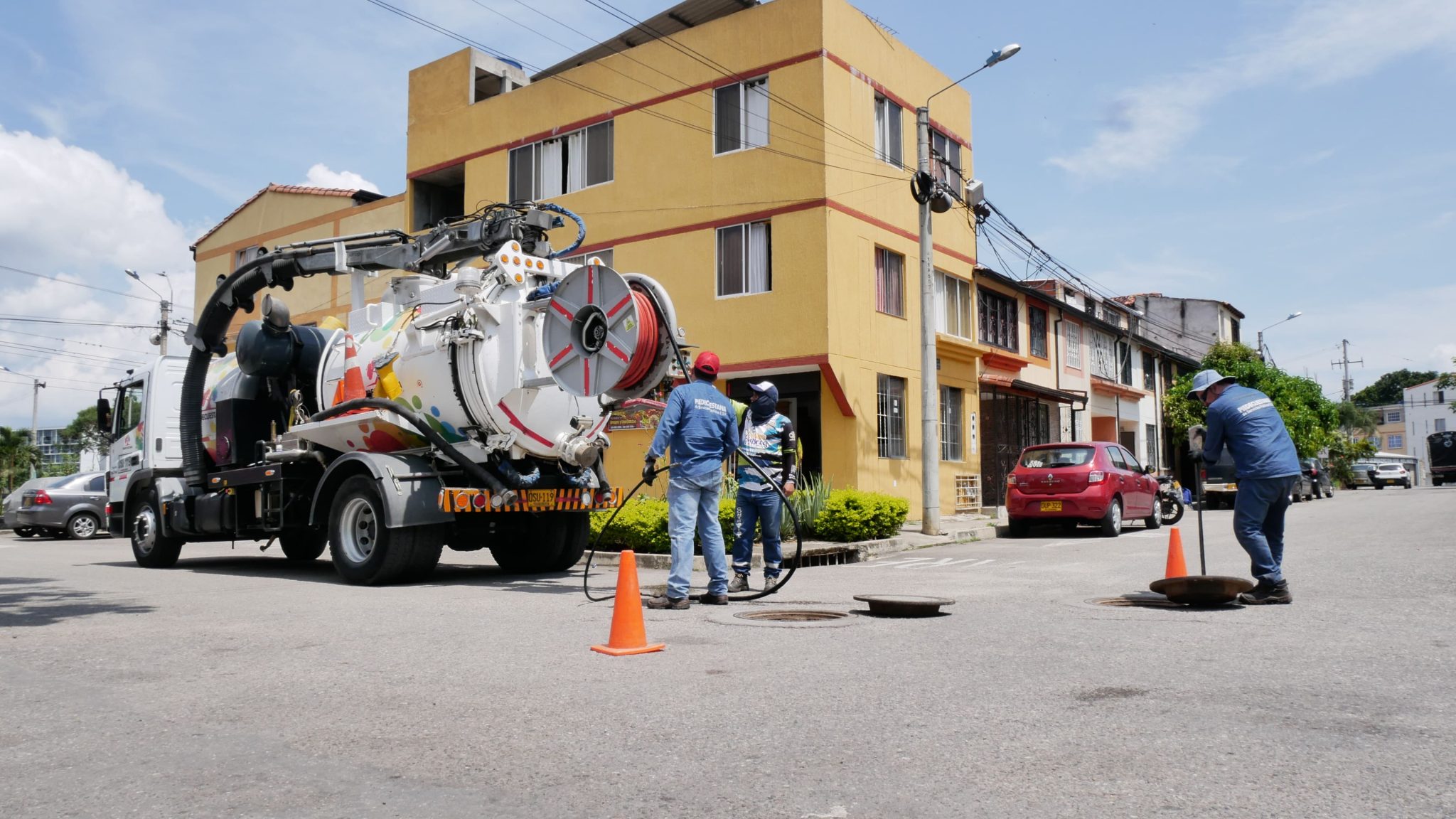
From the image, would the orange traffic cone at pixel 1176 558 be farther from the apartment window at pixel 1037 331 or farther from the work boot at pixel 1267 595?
the apartment window at pixel 1037 331

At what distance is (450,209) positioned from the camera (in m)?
28.5

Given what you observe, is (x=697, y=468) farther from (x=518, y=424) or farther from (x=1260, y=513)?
(x=1260, y=513)

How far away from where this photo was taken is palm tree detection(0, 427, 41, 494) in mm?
42844

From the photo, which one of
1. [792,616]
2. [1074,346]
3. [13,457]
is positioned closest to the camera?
[792,616]

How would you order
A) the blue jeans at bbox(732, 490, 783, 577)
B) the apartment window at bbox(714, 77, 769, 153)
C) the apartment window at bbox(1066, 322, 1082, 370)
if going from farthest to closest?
the apartment window at bbox(1066, 322, 1082, 370) → the apartment window at bbox(714, 77, 769, 153) → the blue jeans at bbox(732, 490, 783, 577)

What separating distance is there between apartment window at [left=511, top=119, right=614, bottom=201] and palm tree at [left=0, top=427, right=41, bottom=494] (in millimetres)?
29768

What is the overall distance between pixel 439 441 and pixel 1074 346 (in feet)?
81.8

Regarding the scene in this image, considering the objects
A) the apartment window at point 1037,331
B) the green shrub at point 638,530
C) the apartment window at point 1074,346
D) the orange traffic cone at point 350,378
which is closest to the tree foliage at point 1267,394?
the apartment window at point 1074,346

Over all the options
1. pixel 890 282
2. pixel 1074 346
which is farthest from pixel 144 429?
pixel 1074 346

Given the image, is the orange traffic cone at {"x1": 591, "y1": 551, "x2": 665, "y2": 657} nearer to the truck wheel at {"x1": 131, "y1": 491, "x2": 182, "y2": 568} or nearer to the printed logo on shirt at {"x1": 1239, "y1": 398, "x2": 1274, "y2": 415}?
the printed logo on shirt at {"x1": 1239, "y1": 398, "x2": 1274, "y2": 415}

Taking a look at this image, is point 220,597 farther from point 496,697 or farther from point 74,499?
point 74,499

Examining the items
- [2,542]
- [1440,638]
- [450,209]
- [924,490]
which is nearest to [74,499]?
[2,542]

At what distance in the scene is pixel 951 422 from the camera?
23.8 metres

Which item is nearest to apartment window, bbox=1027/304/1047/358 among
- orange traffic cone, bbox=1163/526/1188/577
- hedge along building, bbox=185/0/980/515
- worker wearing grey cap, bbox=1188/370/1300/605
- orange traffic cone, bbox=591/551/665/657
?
hedge along building, bbox=185/0/980/515
